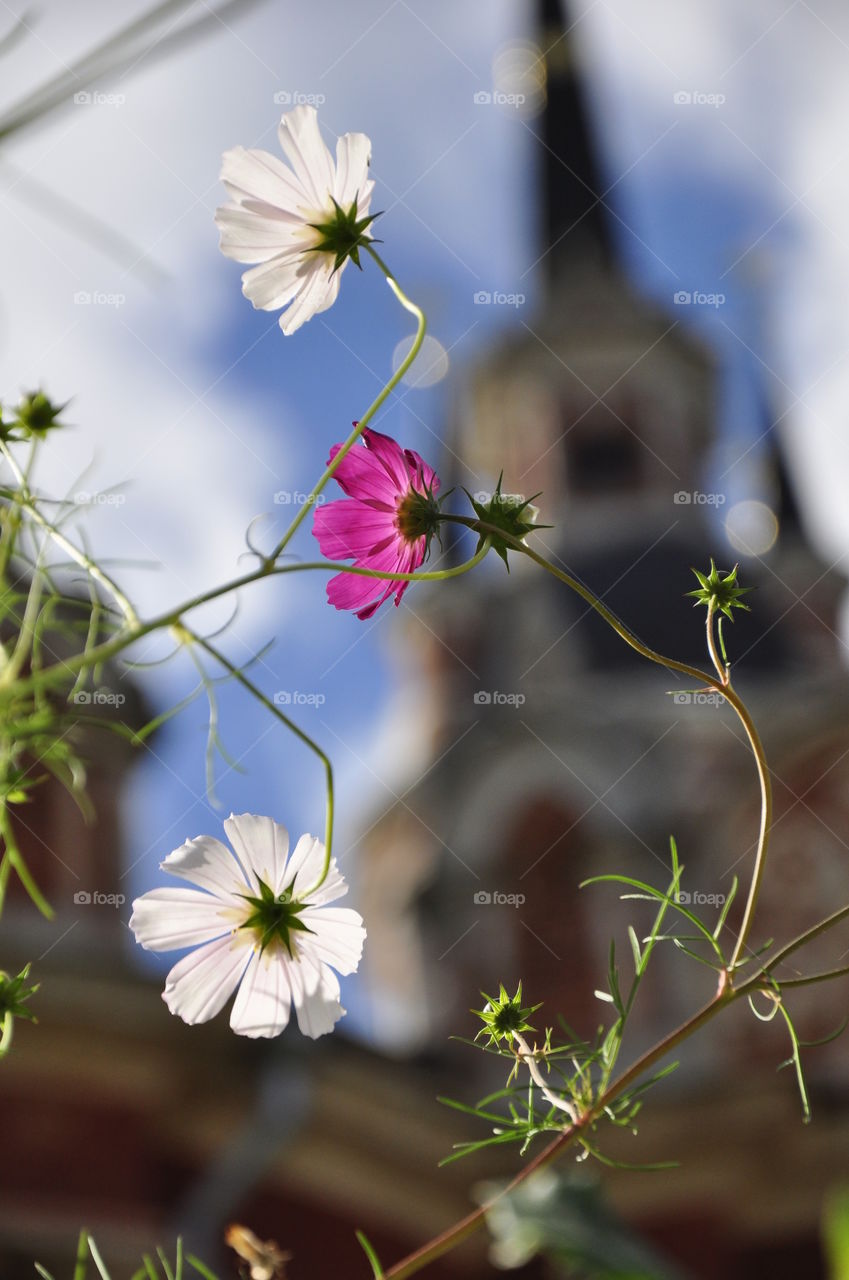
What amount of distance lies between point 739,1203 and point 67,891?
2.69 meters

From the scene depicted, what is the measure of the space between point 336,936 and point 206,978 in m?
0.03

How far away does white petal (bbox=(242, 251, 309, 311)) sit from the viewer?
0.98 ft

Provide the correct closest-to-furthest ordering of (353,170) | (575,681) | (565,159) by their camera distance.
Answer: (353,170) < (575,681) < (565,159)

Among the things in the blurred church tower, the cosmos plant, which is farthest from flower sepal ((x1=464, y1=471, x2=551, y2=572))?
the blurred church tower

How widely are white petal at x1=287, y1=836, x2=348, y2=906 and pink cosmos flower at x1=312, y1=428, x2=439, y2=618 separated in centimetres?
6

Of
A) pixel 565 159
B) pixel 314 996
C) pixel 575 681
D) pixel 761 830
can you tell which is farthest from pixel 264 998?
pixel 565 159

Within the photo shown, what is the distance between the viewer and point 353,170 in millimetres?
295

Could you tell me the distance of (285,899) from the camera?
0.29 m

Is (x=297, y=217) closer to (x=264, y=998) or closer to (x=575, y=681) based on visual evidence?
(x=264, y=998)

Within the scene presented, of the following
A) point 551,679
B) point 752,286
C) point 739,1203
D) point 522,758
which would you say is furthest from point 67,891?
point 752,286

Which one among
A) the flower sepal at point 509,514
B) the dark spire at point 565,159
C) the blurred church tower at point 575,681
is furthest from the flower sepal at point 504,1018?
the dark spire at point 565,159

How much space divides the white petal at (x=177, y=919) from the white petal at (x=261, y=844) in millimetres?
13

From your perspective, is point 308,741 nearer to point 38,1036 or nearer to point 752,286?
point 38,1036

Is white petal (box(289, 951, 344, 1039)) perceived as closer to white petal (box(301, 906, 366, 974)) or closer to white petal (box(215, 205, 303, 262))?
white petal (box(301, 906, 366, 974))
